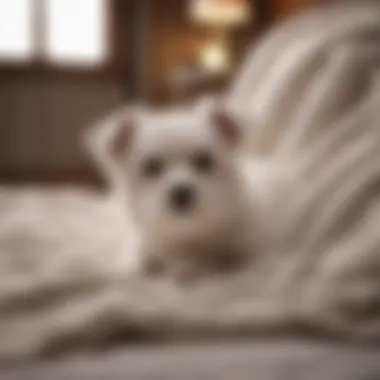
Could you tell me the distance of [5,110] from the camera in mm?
3760

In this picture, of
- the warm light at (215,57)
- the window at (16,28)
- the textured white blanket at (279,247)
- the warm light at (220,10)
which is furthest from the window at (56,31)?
the textured white blanket at (279,247)

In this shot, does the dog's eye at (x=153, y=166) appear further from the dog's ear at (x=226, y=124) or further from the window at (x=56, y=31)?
the window at (x=56, y=31)

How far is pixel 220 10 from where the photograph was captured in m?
3.20

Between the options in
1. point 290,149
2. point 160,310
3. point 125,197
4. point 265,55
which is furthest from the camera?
point 265,55

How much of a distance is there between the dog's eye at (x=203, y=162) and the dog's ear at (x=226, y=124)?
82 millimetres

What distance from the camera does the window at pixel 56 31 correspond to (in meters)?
3.77

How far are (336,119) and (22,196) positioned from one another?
2.75 ft

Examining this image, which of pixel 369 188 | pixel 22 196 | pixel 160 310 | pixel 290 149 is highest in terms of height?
pixel 22 196

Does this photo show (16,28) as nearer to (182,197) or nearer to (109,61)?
(109,61)

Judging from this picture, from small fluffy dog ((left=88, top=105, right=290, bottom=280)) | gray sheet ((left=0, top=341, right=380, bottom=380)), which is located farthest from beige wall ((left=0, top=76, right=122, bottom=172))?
gray sheet ((left=0, top=341, right=380, bottom=380))

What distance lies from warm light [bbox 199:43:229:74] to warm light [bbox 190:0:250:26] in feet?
0.65

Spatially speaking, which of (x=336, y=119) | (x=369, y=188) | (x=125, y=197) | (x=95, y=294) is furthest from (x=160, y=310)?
(x=336, y=119)

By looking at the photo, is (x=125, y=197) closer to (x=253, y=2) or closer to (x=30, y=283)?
(x=30, y=283)

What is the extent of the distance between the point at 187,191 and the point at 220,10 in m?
2.32
